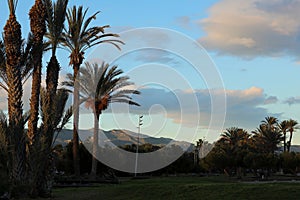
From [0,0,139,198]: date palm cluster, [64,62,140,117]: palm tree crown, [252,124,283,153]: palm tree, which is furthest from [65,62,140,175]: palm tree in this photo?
[252,124,283,153]: palm tree

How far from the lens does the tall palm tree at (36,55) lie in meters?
23.4

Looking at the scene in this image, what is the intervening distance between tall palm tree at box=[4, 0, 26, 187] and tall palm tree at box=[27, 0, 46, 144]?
0.90m

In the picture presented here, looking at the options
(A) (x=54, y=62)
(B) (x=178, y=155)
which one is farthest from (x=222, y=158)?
(A) (x=54, y=62)

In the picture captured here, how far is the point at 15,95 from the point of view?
22625 mm

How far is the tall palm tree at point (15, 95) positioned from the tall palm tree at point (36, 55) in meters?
0.90

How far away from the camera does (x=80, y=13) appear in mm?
34000

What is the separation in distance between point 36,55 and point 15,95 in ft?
7.92

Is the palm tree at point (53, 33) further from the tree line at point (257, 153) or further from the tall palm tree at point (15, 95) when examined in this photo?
the tree line at point (257, 153)

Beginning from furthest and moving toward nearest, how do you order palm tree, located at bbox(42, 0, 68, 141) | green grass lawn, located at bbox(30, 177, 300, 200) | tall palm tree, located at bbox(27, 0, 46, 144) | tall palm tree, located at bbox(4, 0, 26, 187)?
palm tree, located at bbox(42, 0, 68, 141)
tall palm tree, located at bbox(27, 0, 46, 144)
tall palm tree, located at bbox(4, 0, 26, 187)
green grass lawn, located at bbox(30, 177, 300, 200)

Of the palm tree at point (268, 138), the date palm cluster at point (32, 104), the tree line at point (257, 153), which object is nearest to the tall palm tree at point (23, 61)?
the date palm cluster at point (32, 104)

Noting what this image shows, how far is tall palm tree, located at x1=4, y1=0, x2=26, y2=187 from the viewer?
2202 centimetres

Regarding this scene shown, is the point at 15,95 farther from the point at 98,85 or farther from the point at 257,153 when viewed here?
the point at 257,153

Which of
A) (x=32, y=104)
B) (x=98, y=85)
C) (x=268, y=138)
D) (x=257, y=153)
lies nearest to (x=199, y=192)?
(x=32, y=104)

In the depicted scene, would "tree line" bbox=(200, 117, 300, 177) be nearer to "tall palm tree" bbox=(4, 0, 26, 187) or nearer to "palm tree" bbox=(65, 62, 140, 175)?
"palm tree" bbox=(65, 62, 140, 175)
